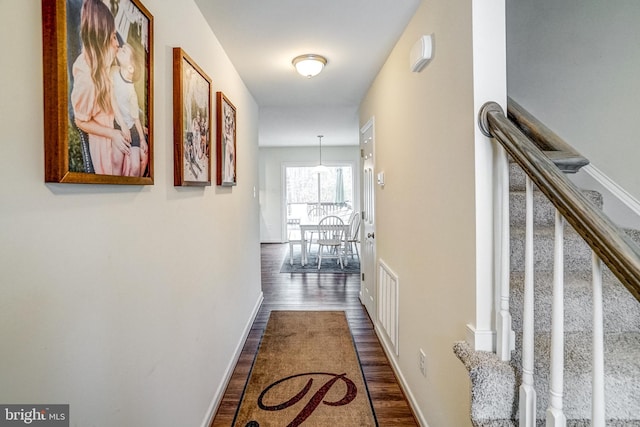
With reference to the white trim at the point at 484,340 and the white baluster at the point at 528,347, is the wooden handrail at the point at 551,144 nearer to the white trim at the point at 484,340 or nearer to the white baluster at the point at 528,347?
the white baluster at the point at 528,347

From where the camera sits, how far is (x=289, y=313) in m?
A: 3.44

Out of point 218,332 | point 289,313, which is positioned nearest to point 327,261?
point 289,313

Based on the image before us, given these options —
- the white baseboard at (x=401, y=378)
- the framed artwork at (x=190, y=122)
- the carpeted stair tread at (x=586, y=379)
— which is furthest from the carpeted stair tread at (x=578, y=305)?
the framed artwork at (x=190, y=122)

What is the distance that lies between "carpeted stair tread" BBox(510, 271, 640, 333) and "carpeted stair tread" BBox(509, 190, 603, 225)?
1.11 feet

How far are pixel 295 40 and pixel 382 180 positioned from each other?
125cm

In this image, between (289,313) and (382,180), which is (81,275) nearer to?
(382,180)

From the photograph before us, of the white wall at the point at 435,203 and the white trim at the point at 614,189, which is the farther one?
the white trim at the point at 614,189

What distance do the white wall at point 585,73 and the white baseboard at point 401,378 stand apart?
5.62ft

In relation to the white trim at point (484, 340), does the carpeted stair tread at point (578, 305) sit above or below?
above

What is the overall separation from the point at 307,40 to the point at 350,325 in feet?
8.34

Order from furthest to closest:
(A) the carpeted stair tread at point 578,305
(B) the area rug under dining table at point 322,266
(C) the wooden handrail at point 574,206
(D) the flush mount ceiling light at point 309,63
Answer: (B) the area rug under dining table at point 322,266
(D) the flush mount ceiling light at point 309,63
(A) the carpeted stair tread at point 578,305
(C) the wooden handrail at point 574,206

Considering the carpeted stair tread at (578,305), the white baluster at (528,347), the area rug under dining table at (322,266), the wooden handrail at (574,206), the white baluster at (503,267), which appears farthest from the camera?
the area rug under dining table at (322,266)

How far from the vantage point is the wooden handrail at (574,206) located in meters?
0.62

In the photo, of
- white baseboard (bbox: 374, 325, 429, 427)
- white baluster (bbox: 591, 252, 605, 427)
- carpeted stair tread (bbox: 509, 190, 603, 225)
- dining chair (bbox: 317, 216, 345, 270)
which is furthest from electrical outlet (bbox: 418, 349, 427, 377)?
dining chair (bbox: 317, 216, 345, 270)
